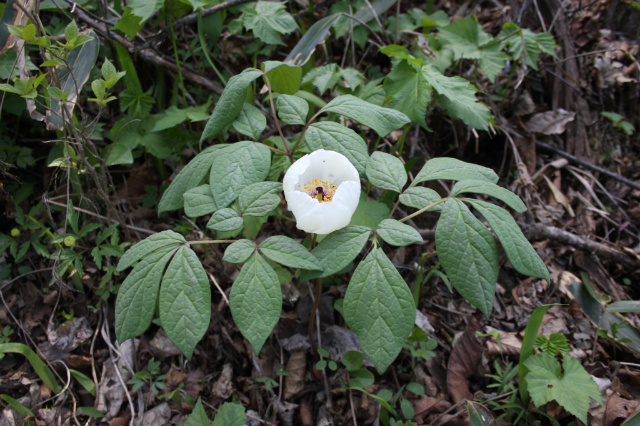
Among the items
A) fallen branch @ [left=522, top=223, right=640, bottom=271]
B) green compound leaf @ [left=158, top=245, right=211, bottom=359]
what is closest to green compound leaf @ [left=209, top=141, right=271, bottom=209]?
green compound leaf @ [left=158, top=245, right=211, bottom=359]

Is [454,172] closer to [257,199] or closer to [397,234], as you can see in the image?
[397,234]

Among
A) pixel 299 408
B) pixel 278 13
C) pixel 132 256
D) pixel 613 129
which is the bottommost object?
pixel 299 408

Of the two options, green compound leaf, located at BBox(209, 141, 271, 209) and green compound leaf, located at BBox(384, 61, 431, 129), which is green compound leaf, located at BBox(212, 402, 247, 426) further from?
green compound leaf, located at BBox(384, 61, 431, 129)

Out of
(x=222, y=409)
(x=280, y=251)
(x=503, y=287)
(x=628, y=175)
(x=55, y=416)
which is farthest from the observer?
(x=628, y=175)

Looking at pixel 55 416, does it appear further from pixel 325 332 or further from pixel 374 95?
pixel 374 95

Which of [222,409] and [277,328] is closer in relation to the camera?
[222,409]

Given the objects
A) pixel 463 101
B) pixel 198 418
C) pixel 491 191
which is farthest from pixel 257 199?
pixel 463 101

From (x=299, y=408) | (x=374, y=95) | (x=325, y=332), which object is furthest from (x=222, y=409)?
(x=374, y=95)
